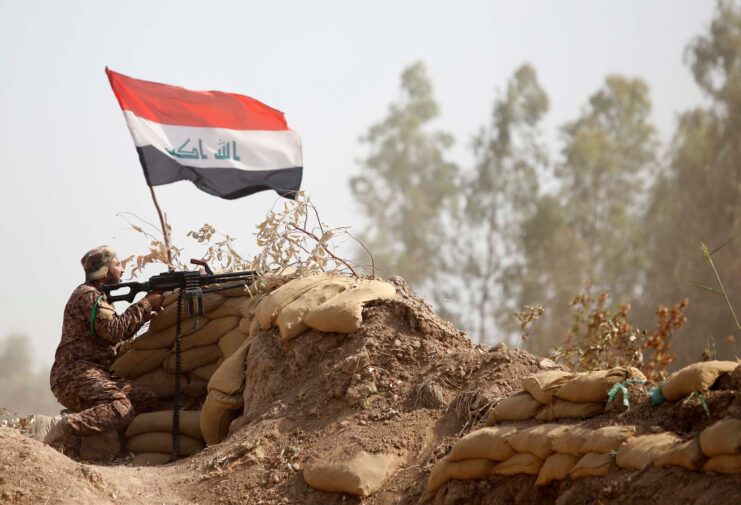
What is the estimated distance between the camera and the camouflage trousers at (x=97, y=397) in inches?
254

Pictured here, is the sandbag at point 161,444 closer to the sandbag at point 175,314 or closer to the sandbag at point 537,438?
the sandbag at point 175,314

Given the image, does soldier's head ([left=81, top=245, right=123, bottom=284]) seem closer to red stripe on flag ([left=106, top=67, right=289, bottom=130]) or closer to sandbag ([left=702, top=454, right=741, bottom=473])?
red stripe on flag ([left=106, top=67, right=289, bottom=130])

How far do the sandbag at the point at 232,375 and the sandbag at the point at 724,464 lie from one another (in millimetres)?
3791

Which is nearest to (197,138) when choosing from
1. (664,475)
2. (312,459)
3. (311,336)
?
(311,336)

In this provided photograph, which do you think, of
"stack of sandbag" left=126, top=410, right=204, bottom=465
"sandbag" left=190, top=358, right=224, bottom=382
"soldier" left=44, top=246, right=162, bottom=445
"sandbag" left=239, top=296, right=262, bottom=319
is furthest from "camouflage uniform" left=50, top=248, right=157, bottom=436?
"sandbag" left=239, top=296, right=262, bottom=319

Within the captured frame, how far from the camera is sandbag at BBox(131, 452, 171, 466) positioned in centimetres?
645

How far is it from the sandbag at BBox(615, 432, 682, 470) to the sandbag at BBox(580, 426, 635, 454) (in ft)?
0.13

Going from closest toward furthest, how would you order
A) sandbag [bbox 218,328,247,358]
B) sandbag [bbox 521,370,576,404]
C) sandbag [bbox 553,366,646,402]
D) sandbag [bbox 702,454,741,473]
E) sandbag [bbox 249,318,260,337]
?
1. sandbag [bbox 702,454,741,473]
2. sandbag [bbox 553,366,646,402]
3. sandbag [bbox 521,370,576,404]
4. sandbag [bbox 249,318,260,337]
5. sandbag [bbox 218,328,247,358]

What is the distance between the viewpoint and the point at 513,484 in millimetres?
4262

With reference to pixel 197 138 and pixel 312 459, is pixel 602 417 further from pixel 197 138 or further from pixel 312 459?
pixel 197 138

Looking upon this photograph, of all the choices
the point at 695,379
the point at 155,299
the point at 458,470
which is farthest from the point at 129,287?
the point at 695,379

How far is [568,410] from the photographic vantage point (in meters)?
4.32

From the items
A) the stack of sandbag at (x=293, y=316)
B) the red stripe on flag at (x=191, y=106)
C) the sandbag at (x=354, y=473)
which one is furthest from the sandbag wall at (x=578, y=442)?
the red stripe on flag at (x=191, y=106)

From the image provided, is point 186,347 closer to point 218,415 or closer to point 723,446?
point 218,415
